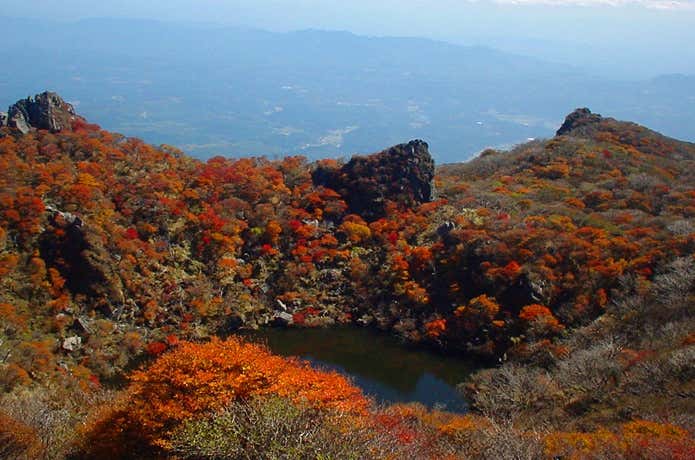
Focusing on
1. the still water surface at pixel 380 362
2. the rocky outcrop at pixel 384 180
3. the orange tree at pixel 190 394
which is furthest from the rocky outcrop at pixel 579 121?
the orange tree at pixel 190 394

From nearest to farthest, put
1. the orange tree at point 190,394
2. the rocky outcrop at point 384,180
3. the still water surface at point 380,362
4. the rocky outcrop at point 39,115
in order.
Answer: the orange tree at point 190,394, the still water surface at point 380,362, the rocky outcrop at point 39,115, the rocky outcrop at point 384,180

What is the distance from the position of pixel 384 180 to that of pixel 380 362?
22653 mm

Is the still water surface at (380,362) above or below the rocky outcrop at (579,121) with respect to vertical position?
below

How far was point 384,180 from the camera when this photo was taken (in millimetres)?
59344

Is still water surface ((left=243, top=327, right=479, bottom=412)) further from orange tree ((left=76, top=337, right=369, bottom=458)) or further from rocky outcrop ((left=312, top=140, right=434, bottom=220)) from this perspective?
rocky outcrop ((left=312, top=140, right=434, bottom=220))

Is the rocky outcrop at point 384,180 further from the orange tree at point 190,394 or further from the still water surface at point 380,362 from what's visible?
the orange tree at point 190,394

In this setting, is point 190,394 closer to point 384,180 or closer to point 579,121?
point 384,180

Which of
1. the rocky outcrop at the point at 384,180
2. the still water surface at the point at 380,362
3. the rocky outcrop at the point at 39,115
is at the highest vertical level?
the rocky outcrop at the point at 39,115

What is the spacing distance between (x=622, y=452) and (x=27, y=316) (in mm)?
33670

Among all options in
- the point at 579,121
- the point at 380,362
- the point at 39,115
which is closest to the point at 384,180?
the point at 380,362

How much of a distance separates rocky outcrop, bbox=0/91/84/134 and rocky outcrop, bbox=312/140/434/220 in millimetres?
25041

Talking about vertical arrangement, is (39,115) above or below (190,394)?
above

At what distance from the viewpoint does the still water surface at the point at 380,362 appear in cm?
3691

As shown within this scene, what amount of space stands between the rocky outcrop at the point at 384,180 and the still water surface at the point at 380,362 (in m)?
15.9
